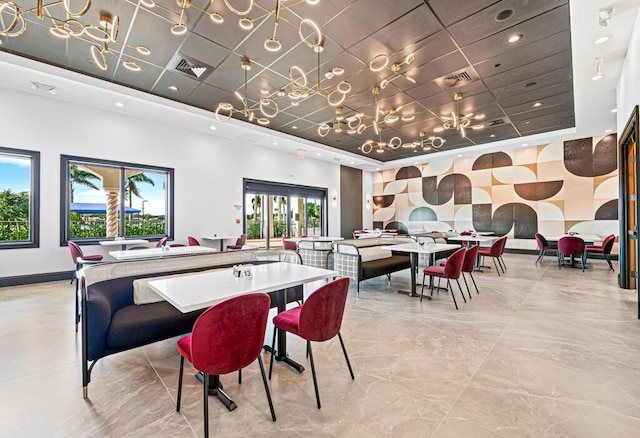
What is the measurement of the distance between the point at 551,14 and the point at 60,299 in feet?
28.2

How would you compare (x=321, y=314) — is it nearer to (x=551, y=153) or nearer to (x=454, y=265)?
(x=454, y=265)

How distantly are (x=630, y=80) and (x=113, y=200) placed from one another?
33.9 feet

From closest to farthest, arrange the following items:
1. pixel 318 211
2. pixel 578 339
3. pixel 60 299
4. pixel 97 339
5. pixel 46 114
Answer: pixel 97 339 < pixel 578 339 < pixel 60 299 < pixel 46 114 < pixel 318 211

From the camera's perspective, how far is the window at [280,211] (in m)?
9.57

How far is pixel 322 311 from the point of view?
6.81 ft

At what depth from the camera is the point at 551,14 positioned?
147 inches

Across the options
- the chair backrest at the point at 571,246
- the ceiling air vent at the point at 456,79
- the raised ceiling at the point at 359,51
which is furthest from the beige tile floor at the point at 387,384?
the ceiling air vent at the point at 456,79

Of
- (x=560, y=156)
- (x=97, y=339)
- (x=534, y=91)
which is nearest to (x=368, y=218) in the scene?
(x=560, y=156)

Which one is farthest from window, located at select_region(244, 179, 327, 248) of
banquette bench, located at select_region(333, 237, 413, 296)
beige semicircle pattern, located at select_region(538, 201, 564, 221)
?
beige semicircle pattern, located at select_region(538, 201, 564, 221)

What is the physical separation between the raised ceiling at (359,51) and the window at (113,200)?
221cm

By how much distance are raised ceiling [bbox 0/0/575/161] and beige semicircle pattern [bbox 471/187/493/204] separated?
394 cm

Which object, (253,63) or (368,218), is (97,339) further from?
(368,218)

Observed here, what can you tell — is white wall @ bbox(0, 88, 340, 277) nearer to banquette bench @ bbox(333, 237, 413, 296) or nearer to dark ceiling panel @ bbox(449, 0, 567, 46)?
banquette bench @ bbox(333, 237, 413, 296)

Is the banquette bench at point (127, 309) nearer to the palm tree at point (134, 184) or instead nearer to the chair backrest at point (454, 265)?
the chair backrest at point (454, 265)
